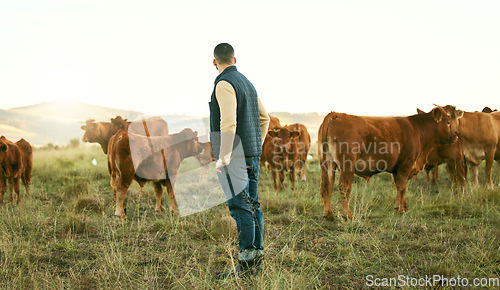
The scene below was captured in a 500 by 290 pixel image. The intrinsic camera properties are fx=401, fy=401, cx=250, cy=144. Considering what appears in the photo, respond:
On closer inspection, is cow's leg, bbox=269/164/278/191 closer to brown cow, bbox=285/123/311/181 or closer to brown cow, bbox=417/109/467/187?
brown cow, bbox=285/123/311/181

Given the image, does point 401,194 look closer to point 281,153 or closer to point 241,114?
point 281,153

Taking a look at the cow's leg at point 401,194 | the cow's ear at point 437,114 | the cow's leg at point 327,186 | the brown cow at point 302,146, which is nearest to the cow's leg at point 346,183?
the cow's leg at point 327,186

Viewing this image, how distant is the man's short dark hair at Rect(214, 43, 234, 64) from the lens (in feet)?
14.1

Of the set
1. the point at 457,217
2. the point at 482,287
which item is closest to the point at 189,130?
the point at 457,217

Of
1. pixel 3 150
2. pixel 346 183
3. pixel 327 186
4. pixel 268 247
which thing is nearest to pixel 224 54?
pixel 268 247

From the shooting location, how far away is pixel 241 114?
13.9 ft

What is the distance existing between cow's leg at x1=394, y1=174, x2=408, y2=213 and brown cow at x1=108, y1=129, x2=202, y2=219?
4360 millimetres

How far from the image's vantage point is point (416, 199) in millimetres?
8367

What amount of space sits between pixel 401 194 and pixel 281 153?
3830 mm

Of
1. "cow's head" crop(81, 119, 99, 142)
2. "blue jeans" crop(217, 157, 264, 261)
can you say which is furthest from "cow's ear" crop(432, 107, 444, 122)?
"cow's head" crop(81, 119, 99, 142)

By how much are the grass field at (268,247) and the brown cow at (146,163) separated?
545mm

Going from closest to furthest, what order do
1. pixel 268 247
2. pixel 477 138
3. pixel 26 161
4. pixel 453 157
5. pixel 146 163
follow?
pixel 268 247 → pixel 146 163 → pixel 453 157 → pixel 26 161 → pixel 477 138

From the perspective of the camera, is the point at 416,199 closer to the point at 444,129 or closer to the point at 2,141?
the point at 444,129

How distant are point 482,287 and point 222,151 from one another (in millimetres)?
2864
